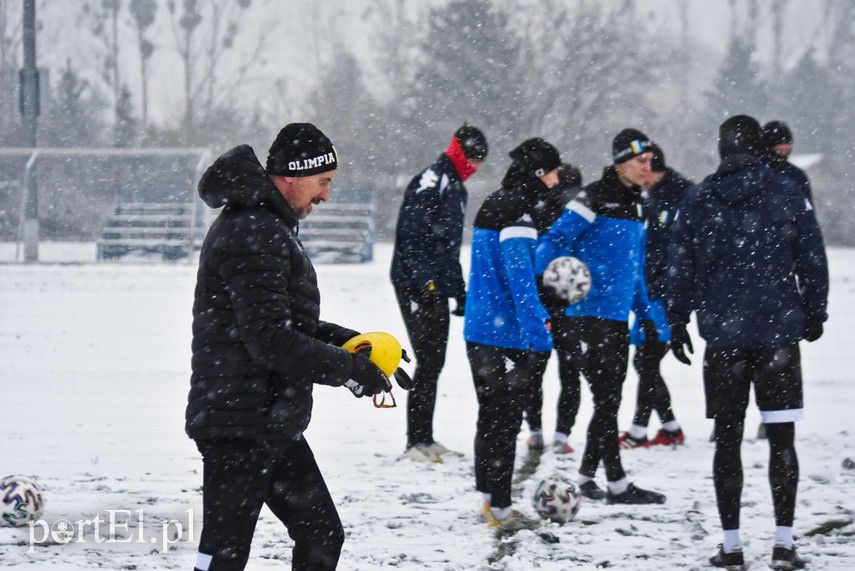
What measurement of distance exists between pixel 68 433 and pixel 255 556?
10.1 feet

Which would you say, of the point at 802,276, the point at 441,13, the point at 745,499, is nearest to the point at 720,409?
the point at 802,276

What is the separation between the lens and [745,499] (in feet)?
18.9

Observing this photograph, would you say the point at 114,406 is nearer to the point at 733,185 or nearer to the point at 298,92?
the point at 733,185

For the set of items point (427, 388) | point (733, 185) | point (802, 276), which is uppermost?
point (733, 185)

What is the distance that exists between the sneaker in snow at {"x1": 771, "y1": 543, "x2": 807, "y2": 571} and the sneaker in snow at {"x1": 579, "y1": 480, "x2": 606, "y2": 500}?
1362 mm

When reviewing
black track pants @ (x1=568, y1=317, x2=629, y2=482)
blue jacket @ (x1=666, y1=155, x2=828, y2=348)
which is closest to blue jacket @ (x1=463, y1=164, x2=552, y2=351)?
black track pants @ (x1=568, y1=317, x2=629, y2=482)

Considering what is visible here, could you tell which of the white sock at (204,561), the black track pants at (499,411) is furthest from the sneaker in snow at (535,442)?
the white sock at (204,561)

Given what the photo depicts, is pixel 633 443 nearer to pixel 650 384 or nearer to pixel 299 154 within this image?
pixel 650 384

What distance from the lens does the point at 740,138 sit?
4555mm

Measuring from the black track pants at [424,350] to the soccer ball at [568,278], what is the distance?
1.26 meters

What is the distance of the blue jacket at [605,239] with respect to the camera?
5.58 metres

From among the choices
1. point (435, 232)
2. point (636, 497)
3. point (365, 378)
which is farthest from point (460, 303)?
point (365, 378)

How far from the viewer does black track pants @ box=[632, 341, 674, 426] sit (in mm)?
7047

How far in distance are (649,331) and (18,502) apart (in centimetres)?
404
